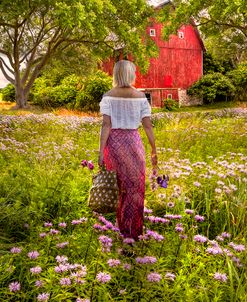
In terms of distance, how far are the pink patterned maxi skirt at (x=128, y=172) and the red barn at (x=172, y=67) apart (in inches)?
1324

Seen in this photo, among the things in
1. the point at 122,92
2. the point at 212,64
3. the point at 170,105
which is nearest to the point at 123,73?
the point at 122,92

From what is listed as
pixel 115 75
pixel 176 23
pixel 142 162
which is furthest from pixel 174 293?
pixel 176 23

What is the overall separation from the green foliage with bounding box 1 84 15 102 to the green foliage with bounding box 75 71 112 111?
44.7 ft

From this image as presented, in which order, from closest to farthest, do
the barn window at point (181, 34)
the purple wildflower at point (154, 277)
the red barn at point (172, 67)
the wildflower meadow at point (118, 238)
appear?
the purple wildflower at point (154, 277) → the wildflower meadow at point (118, 238) → the red barn at point (172, 67) → the barn window at point (181, 34)

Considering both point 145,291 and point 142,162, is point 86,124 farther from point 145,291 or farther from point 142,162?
point 145,291

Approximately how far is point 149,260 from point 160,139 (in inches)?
349

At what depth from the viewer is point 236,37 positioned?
40188 mm

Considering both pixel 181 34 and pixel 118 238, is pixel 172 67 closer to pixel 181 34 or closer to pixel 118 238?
pixel 181 34

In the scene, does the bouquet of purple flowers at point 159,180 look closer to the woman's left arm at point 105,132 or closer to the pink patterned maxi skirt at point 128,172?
the pink patterned maxi skirt at point 128,172

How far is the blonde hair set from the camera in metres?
5.00

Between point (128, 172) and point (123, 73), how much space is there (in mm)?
1155

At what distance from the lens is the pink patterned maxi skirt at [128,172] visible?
16.7 ft

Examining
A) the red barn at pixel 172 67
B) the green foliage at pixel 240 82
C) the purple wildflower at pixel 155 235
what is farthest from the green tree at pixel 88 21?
the green foliage at pixel 240 82

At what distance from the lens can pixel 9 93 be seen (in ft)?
139
